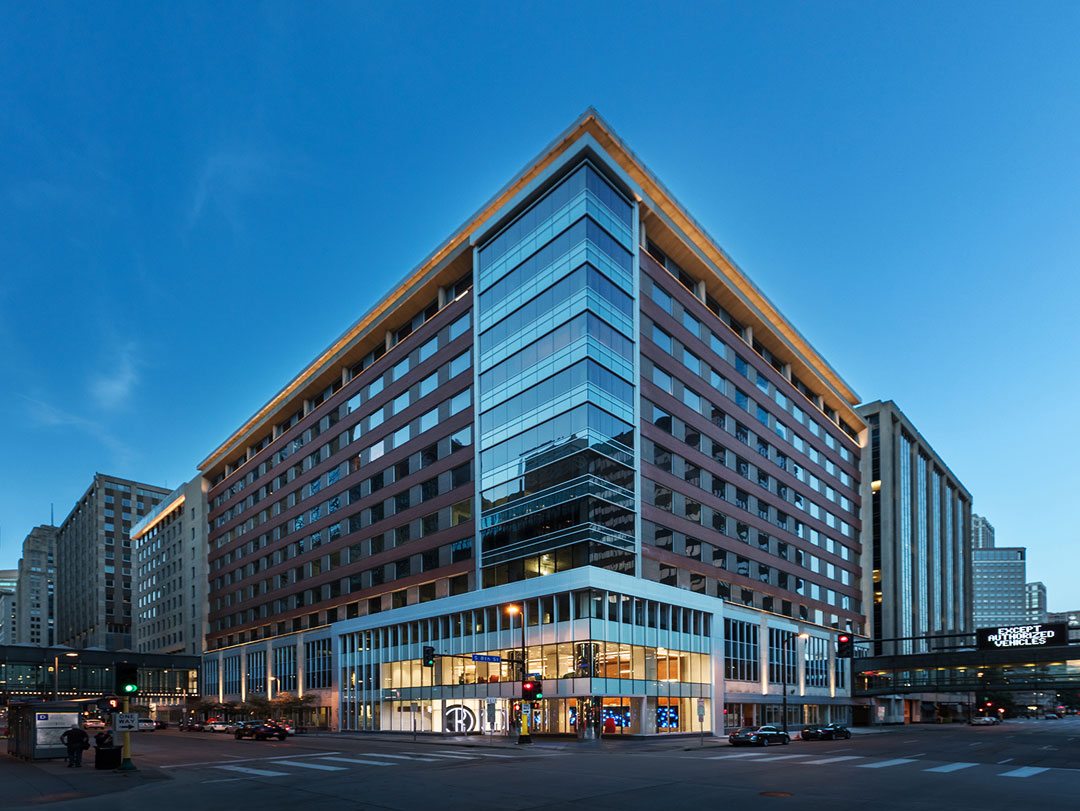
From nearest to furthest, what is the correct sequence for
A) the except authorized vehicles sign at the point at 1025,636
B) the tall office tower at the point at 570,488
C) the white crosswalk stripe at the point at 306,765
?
the white crosswalk stripe at the point at 306,765 → the tall office tower at the point at 570,488 → the except authorized vehicles sign at the point at 1025,636

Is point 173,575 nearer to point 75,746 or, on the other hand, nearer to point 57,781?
point 75,746

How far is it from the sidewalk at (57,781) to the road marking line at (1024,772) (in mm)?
28920

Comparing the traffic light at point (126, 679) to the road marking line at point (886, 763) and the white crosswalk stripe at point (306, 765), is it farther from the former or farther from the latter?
the road marking line at point (886, 763)

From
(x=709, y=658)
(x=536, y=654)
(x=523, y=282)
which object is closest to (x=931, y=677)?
(x=709, y=658)

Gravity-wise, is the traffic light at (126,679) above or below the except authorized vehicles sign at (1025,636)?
above

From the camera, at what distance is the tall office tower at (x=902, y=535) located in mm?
109250

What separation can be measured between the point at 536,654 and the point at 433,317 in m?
32.5

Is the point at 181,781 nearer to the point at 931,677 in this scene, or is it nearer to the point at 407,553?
the point at 407,553

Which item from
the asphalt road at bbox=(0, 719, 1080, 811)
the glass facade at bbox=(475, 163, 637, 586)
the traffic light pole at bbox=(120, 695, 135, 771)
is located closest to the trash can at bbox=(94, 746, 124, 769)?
the traffic light pole at bbox=(120, 695, 135, 771)

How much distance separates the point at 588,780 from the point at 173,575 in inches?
5012

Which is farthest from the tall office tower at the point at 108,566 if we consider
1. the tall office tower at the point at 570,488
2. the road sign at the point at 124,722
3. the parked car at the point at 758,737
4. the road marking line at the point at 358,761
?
the road sign at the point at 124,722

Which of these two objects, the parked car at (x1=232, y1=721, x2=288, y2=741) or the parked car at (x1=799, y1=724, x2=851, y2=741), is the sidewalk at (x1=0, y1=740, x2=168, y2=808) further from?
the parked car at (x1=799, y1=724, x2=851, y2=741)

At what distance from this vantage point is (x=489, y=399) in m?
66.1

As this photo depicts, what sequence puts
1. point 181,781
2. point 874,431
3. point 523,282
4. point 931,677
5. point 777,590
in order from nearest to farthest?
1. point 181,781
2. point 523,282
3. point 777,590
4. point 931,677
5. point 874,431
